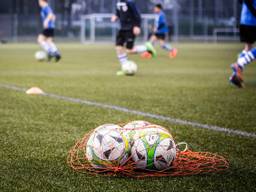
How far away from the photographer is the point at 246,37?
441 inches

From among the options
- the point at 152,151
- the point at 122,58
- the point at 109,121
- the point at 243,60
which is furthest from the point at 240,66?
the point at 152,151

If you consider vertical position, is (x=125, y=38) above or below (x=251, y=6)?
below

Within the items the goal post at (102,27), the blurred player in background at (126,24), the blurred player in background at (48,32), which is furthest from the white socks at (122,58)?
the goal post at (102,27)

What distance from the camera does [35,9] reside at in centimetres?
4431

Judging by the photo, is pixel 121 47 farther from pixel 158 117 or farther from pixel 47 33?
pixel 158 117

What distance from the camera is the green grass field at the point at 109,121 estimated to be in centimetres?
376

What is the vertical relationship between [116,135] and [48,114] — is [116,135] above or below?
above

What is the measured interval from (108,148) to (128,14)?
1134 centimetres

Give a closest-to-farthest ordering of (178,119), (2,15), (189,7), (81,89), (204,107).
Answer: (178,119) → (204,107) → (81,89) → (2,15) → (189,7)

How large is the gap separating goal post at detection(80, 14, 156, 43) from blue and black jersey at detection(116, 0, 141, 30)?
27645 millimetres

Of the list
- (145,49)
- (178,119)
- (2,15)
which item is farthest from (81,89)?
(2,15)

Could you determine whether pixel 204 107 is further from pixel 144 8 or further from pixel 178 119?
→ pixel 144 8

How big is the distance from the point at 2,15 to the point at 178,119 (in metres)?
39.0

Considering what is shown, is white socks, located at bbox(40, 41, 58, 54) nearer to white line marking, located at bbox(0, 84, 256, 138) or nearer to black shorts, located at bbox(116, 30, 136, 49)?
black shorts, located at bbox(116, 30, 136, 49)
